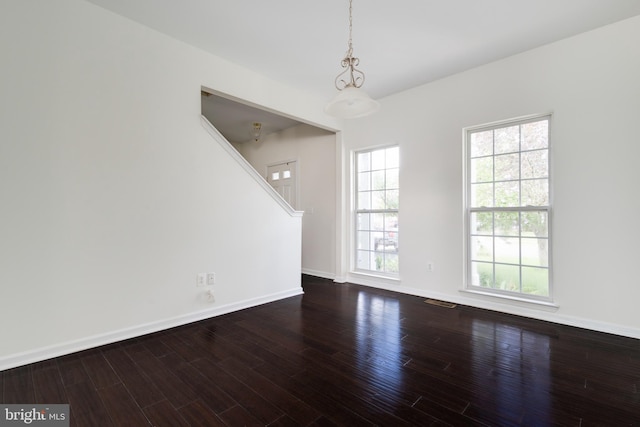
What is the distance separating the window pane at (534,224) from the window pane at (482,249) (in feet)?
1.23

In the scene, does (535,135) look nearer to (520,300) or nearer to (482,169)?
(482,169)

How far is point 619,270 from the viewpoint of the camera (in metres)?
2.72

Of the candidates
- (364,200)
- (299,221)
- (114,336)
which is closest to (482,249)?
(364,200)

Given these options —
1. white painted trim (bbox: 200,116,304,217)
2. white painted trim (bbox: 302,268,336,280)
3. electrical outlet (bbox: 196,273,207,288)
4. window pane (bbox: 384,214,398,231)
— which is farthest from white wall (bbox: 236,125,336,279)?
electrical outlet (bbox: 196,273,207,288)

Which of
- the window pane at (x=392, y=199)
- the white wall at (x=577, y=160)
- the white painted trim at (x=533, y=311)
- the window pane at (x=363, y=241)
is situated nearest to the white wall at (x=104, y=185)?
the window pane at (x=363, y=241)

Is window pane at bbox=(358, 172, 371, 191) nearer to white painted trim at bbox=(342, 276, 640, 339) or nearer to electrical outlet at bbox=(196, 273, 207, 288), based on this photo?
white painted trim at bbox=(342, 276, 640, 339)

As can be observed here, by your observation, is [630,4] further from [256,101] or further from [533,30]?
[256,101]

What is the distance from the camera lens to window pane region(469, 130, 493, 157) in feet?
11.7

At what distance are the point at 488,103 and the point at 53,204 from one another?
14.5ft

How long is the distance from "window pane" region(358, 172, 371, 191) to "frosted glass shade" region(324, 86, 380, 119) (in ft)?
7.93

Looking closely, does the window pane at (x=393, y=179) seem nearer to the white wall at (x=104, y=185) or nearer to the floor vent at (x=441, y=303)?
the floor vent at (x=441, y=303)

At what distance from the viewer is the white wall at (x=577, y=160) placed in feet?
8.86

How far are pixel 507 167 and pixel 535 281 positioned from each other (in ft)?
4.29

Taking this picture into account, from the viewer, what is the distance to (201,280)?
10.3 feet
